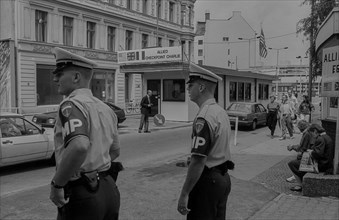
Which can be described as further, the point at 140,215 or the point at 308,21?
the point at 308,21

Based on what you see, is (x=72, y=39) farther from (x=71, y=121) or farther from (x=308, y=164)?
(x=71, y=121)

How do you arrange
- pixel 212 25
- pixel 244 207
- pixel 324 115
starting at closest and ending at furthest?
pixel 244 207 < pixel 324 115 < pixel 212 25

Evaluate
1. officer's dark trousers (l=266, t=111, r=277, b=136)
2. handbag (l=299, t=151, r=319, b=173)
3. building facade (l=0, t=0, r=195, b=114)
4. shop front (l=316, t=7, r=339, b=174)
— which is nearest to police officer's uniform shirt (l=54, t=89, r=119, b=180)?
handbag (l=299, t=151, r=319, b=173)

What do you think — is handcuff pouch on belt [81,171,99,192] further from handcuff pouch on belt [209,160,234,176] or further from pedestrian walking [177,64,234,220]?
handcuff pouch on belt [209,160,234,176]

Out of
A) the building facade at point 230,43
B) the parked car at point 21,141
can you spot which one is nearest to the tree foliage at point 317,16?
the parked car at point 21,141

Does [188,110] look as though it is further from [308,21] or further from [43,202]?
[43,202]

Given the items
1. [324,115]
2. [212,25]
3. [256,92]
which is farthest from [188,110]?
[212,25]

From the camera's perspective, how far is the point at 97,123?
270 cm

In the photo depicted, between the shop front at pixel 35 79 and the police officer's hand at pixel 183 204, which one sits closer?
the police officer's hand at pixel 183 204

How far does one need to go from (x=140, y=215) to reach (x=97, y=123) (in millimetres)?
3041

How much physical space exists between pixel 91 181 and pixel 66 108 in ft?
1.68

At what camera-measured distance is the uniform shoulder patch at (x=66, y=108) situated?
2567 mm

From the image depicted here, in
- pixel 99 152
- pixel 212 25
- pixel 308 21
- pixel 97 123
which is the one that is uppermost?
pixel 212 25

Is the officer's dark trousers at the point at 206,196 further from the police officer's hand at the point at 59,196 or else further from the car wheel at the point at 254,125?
the car wheel at the point at 254,125
